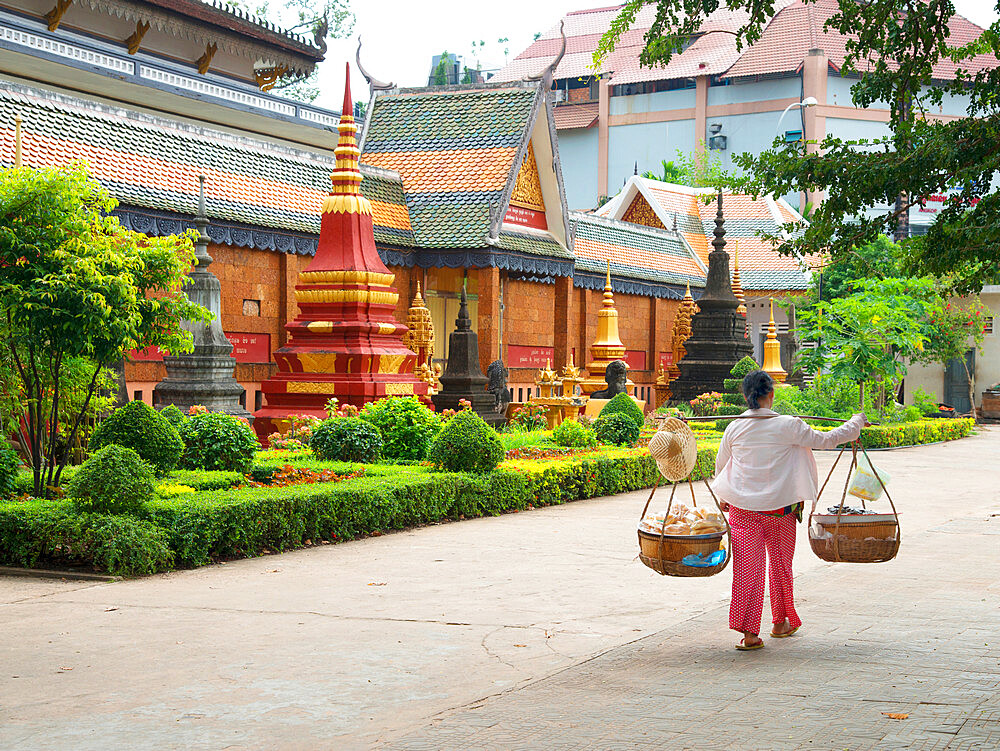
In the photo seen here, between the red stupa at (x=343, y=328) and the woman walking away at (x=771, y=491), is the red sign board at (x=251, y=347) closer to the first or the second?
the red stupa at (x=343, y=328)

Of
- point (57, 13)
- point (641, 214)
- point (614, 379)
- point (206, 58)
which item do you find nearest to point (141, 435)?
point (57, 13)

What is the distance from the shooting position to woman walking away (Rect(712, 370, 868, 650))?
693 centimetres

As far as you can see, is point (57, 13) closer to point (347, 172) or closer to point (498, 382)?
point (347, 172)

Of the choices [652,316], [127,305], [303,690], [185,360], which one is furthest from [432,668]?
[652,316]

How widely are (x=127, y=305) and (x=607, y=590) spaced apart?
4.74 m

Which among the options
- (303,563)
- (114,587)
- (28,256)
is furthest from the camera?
(28,256)

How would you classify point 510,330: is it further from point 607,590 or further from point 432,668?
point 432,668

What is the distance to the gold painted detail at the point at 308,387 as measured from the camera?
17234mm

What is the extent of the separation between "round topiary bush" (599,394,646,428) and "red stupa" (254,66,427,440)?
2.99 meters

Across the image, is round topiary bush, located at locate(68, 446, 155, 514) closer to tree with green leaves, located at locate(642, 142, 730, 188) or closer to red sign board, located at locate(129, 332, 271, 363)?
red sign board, located at locate(129, 332, 271, 363)

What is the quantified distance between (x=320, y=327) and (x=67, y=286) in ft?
24.9

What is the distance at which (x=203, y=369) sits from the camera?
16172 mm

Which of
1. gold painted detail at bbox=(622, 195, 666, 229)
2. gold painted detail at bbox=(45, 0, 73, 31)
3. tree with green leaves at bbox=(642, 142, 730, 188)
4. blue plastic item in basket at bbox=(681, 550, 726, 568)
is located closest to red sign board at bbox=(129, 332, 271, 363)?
gold painted detail at bbox=(45, 0, 73, 31)

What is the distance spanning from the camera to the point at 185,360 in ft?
53.0
